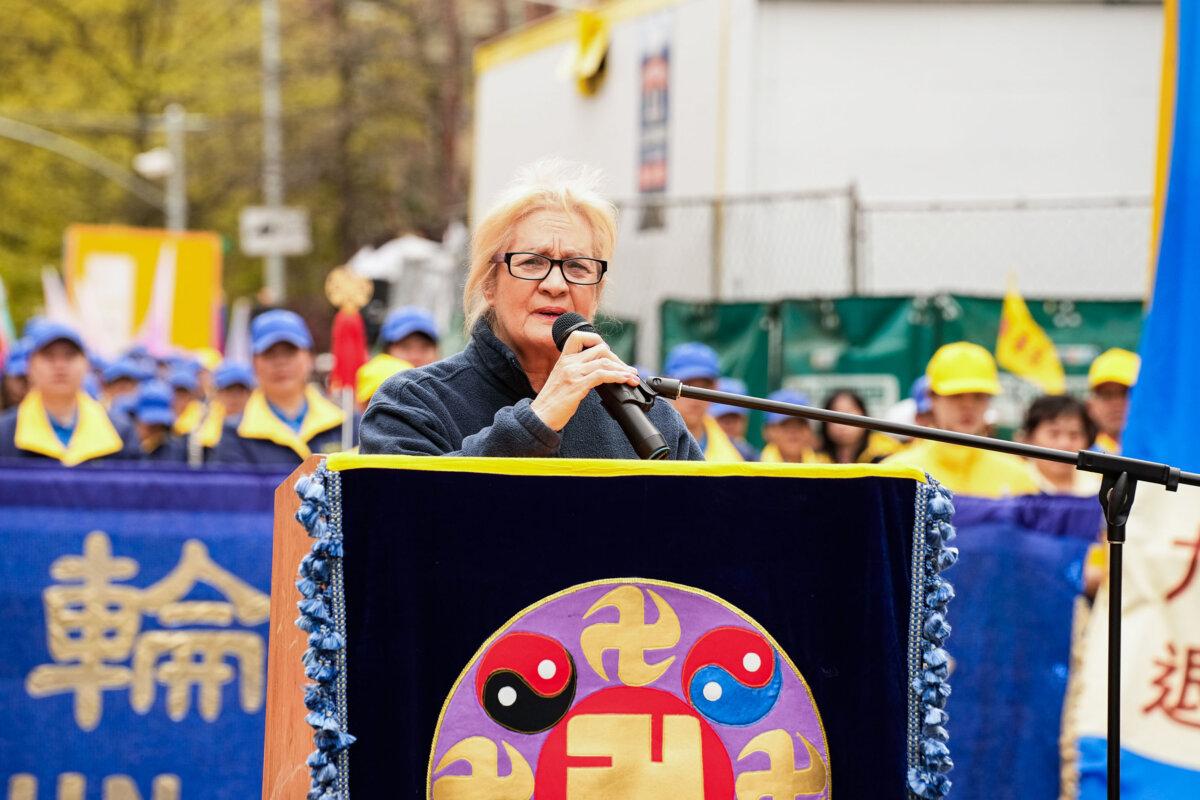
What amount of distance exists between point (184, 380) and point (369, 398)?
22.9 ft

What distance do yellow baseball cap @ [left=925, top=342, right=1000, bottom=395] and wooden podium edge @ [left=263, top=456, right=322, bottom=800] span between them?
4974mm

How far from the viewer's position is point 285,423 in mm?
8414

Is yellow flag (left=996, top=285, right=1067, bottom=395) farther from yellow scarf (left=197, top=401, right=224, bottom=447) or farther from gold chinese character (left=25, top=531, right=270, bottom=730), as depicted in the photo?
gold chinese character (left=25, top=531, right=270, bottom=730)

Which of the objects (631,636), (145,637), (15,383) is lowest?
(145,637)

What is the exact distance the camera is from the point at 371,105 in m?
33.3

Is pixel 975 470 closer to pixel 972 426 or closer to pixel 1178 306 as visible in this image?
pixel 972 426

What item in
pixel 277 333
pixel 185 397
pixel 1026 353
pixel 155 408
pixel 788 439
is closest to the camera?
pixel 277 333

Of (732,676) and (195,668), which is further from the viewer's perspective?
(195,668)

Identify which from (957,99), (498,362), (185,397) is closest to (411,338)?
(185,397)

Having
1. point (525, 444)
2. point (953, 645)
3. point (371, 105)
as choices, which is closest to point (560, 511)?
point (525, 444)

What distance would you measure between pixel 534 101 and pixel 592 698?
15.9 metres

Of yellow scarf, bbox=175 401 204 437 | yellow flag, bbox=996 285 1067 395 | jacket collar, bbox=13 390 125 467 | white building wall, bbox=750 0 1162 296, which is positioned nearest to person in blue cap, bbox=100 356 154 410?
yellow scarf, bbox=175 401 204 437

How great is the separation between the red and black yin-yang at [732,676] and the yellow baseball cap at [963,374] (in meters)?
4.99

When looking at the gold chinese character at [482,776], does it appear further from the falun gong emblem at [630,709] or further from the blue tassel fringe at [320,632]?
the blue tassel fringe at [320,632]
